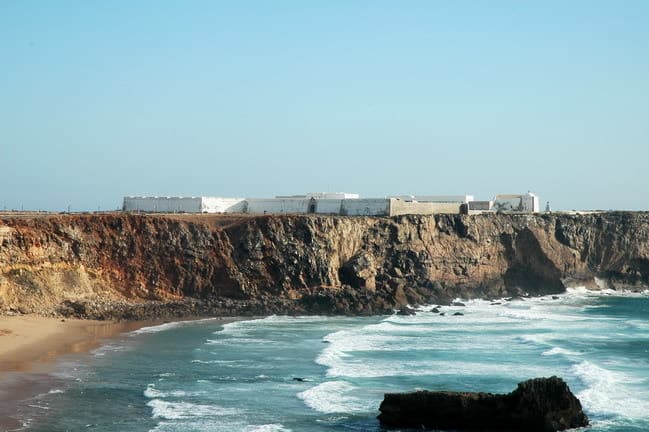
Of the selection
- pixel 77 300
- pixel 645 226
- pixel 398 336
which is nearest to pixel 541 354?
pixel 398 336

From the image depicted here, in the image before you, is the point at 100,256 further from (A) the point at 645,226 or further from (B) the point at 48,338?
(A) the point at 645,226

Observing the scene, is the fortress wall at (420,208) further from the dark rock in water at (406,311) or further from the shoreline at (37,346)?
the shoreline at (37,346)

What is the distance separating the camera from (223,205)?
71125 mm

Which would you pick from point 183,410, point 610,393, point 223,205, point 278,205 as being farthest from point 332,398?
point 223,205

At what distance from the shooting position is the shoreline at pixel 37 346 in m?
31.0

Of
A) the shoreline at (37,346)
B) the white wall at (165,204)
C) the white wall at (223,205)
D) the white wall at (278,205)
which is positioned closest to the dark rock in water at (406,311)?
the shoreline at (37,346)

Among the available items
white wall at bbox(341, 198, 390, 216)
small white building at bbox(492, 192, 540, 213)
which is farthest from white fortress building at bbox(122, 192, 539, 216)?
small white building at bbox(492, 192, 540, 213)

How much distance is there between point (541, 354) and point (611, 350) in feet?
15.3

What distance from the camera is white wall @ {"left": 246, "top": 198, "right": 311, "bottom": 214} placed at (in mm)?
70875

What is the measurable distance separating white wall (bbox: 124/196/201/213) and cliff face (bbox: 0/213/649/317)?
7828 mm

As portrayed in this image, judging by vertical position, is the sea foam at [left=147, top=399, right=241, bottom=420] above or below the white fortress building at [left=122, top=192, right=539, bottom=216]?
below

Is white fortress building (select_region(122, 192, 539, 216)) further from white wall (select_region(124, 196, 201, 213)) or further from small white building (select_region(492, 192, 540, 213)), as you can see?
small white building (select_region(492, 192, 540, 213))

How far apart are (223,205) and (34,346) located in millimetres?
32283

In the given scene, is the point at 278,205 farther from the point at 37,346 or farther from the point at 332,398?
the point at 332,398
